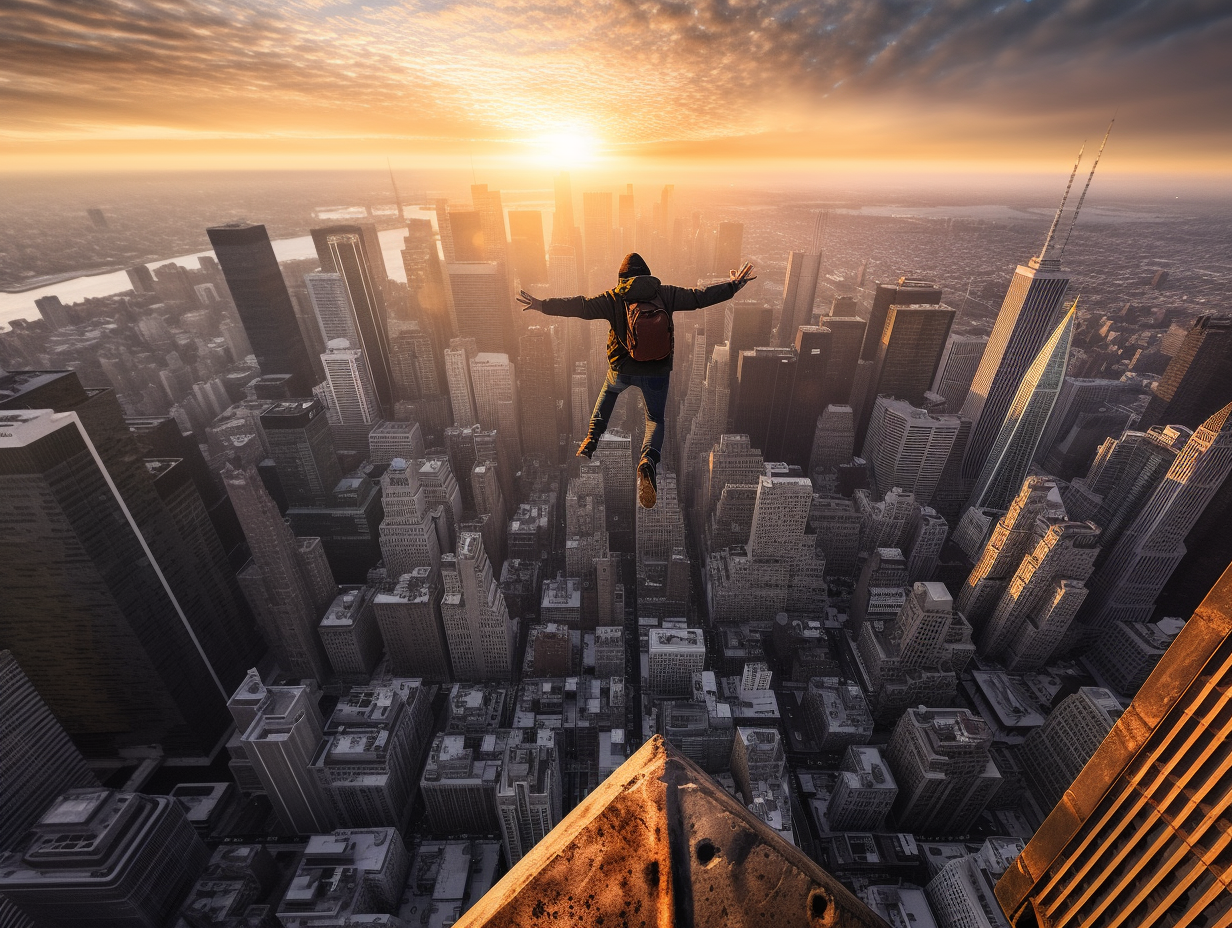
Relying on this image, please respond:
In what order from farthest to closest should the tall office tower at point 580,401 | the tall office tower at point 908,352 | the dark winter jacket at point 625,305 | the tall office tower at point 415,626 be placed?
the tall office tower at point 580,401, the tall office tower at point 908,352, the tall office tower at point 415,626, the dark winter jacket at point 625,305

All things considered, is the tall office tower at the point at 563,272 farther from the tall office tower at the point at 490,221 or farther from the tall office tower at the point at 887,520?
the tall office tower at the point at 887,520

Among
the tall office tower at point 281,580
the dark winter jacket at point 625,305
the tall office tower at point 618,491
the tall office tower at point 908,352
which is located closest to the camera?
the dark winter jacket at point 625,305

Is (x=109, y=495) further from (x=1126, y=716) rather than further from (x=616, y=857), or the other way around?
(x=1126, y=716)

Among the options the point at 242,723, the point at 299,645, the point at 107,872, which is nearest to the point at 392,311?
the point at 299,645

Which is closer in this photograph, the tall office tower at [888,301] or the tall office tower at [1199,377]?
the tall office tower at [1199,377]

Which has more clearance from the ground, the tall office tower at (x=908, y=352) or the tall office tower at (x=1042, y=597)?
the tall office tower at (x=908, y=352)

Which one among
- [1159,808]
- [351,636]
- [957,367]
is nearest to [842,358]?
[957,367]

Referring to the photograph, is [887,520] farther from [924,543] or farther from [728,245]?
[728,245]

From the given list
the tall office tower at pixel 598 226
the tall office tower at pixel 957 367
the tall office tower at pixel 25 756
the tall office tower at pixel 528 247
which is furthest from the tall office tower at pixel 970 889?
the tall office tower at pixel 598 226
